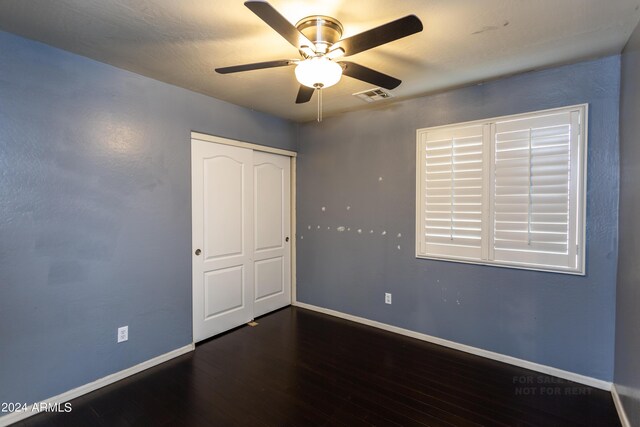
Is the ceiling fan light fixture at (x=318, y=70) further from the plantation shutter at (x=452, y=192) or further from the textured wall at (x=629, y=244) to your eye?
the textured wall at (x=629, y=244)

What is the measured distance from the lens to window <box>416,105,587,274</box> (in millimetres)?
2363

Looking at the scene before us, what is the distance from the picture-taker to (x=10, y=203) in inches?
76.7

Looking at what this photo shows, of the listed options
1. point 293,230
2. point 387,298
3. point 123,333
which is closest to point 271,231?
point 293,230

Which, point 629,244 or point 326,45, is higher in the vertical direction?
point 326,45

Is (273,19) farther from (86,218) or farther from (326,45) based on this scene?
(86,218)

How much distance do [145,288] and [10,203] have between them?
1070 mm

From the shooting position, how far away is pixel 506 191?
262 cm

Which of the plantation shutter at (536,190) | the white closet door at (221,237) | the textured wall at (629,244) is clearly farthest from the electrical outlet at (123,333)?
the textured wall at (629,244)

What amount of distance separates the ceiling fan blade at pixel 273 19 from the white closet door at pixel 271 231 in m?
2.24

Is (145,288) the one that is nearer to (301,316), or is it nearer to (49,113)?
(49,113)

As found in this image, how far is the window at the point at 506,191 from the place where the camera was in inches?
93.0

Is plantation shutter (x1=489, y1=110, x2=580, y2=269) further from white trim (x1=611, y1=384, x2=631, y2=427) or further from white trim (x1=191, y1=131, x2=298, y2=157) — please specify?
white trim (x1=191, y1=131, x2=298, y2=157)

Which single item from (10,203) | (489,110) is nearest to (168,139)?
(10,203)

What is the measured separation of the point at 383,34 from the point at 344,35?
55 cm
